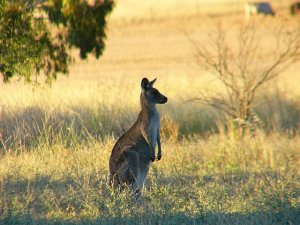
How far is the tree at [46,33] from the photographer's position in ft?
36.1

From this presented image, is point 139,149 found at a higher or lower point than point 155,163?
higher

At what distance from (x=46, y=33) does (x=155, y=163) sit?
278 centimetres

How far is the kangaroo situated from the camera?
852 cm

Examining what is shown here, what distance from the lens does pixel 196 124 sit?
542 inches

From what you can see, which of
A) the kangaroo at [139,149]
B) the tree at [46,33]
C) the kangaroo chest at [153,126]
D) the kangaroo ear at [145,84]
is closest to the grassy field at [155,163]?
the kangaroo at [139,149]

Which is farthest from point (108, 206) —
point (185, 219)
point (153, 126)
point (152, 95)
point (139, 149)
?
point (152, 95)

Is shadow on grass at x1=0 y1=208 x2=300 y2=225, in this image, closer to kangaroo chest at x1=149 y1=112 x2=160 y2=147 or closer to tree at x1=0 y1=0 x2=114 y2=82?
kangaroo chest at x1=149 y1=112 x2=160 y2=147

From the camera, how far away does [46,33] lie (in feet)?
37.8

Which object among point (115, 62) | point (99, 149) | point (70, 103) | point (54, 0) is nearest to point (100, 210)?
point (99, 149)

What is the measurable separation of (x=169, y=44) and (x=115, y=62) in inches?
340

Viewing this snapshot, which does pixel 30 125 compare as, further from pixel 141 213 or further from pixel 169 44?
pixel 169 44

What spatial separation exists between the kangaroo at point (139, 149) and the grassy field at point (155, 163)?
0.75 ft

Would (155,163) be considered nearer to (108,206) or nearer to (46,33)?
(46,33)

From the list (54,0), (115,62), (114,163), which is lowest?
(115,62)
